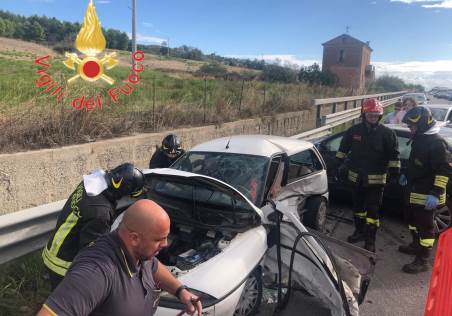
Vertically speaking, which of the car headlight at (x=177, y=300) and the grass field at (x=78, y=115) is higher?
the grass field at (x=78, y=115)

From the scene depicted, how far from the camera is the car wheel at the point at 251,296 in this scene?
3.06 meters

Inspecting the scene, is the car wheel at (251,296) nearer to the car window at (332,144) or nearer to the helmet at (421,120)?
the helmet at (421,120)

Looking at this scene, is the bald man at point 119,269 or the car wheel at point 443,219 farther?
the car wheel at point 443,219

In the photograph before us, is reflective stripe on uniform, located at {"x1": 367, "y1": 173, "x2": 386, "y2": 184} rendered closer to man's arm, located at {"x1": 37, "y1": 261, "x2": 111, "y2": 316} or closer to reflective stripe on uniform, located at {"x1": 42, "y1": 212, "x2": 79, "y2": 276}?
reflective stripe on uniform, located at {"x1": 42, "y1": 212, "x2": 79, "y2": 276}

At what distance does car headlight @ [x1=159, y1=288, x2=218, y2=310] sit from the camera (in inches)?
97.7

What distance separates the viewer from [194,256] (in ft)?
10.4

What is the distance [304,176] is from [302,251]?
6.44 feet

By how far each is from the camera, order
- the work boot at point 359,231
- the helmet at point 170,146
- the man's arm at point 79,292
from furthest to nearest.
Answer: the helmet at point 170,146, the work boot at point 359,231, the man's arm at point 79,292

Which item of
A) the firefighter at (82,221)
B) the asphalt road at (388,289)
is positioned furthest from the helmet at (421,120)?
the firefighter at (82,221)

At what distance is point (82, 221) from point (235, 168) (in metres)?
2.06

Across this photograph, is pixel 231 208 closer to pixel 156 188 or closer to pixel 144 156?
pixel 156 188

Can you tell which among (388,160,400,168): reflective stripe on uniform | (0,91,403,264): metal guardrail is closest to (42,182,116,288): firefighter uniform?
(0,91,403,264): metal guardrail

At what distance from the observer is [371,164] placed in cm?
502

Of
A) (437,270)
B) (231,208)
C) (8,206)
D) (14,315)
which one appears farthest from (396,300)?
(8,206)
